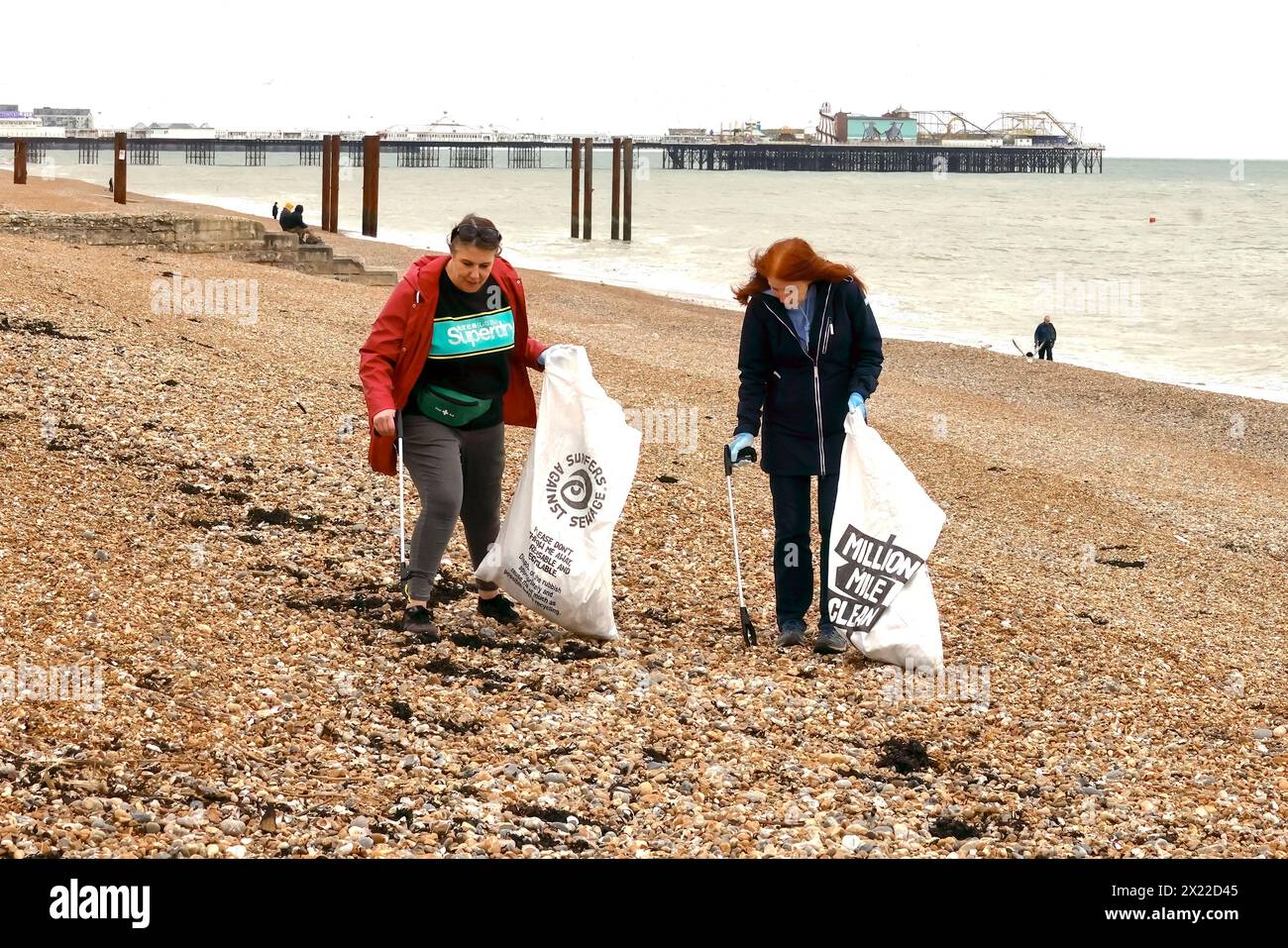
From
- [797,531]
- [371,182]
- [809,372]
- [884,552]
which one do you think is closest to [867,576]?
[884,552]

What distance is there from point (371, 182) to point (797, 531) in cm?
2640

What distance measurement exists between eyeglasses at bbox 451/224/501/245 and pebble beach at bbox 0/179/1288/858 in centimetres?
136

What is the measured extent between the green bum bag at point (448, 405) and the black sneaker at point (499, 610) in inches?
30.1

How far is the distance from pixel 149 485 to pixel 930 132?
510 ft

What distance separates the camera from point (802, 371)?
4770 millimetres

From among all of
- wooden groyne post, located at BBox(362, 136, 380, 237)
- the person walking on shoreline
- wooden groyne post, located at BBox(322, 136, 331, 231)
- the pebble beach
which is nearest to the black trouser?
the person walking on shoreline

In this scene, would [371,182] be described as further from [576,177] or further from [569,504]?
[569,504]

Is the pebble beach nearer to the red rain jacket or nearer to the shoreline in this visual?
the red rain jacket

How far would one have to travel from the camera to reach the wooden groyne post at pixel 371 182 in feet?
93.5

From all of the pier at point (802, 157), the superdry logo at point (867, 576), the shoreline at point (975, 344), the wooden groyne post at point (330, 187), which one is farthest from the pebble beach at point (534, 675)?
the pier at point (802, 157)

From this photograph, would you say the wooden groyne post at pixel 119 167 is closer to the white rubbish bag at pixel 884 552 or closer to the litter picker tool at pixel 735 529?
the litter picker tool at pixel 735 529

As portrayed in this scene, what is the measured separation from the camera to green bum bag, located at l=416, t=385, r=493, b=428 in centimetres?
459

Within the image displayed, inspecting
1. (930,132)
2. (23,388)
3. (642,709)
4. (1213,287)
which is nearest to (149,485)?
(23,388)
